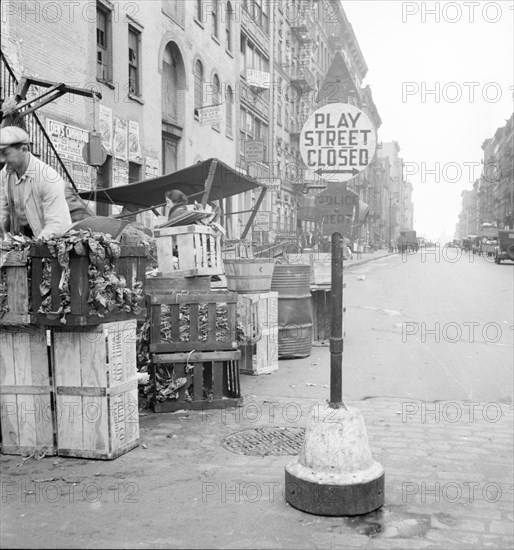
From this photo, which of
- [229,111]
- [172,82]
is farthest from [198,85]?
[229,111]

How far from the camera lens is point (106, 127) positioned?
17.2m

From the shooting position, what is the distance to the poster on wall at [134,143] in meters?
18.6

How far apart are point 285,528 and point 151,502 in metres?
0.88

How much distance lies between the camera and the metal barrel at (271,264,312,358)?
870cm

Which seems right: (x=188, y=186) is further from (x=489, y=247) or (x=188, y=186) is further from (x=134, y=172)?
(x=489, y=247)

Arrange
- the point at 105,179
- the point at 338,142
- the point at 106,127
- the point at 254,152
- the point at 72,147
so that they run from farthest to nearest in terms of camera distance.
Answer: the point at 254,152 < the point at 105,179 < the point at 106,127 < the point at 72,147 < the point at 338,142

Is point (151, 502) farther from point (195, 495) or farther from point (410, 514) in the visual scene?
point (410, 514)

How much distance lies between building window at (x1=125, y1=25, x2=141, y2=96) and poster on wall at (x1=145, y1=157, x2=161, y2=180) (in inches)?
80.5

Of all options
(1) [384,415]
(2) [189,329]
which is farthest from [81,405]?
(1) [384,415]

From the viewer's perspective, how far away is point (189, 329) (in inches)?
245

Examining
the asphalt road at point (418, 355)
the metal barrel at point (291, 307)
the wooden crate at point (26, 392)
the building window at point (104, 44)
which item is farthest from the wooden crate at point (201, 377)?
the building window at point (104, 44)

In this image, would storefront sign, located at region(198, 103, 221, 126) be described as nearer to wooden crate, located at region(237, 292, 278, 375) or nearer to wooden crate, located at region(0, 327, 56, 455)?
wooden crate, located at region(237, 292, 278, 375)

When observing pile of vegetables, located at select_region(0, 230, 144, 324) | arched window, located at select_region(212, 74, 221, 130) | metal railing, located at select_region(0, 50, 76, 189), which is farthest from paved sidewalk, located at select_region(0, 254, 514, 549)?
arched window, located at select_region(212, 74, 221, 130)

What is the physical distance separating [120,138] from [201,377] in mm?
13275
